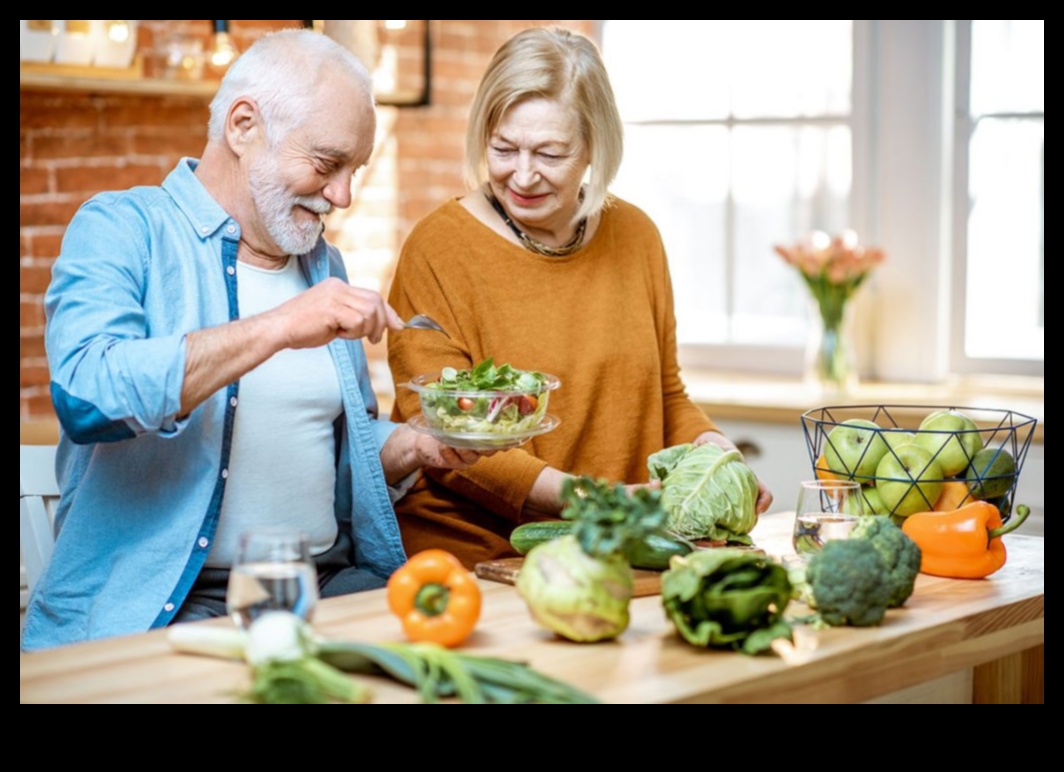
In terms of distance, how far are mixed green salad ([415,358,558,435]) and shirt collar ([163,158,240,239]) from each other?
43cm

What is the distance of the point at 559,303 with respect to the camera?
8.95 feet

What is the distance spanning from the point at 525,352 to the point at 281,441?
1.79ft

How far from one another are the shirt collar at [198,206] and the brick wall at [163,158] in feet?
4.98

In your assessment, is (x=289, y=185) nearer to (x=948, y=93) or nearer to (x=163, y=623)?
(x=163, y=623)

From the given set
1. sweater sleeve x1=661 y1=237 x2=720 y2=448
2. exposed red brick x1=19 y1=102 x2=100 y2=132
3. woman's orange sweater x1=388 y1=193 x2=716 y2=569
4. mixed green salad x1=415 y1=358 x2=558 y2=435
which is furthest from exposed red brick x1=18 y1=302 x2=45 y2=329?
mixed green salad x1=415 y1=358 x2=558 y2=435

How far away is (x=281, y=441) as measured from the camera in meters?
2.32

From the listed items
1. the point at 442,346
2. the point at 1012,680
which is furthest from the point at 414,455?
the point at 1012,680

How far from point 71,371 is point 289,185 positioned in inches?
19.5

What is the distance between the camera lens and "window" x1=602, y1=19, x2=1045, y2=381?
4285 mm

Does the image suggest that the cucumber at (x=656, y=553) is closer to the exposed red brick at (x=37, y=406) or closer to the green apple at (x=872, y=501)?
the green apple at (x=872, y=501)

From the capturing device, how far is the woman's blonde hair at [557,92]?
2.58 m

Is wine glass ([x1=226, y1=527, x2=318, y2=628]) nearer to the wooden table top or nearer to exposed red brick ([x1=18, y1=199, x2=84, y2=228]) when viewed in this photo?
the wooden table top

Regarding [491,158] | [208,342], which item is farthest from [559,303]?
[208,342]

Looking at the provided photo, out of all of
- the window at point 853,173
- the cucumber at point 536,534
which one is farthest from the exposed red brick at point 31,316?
the window at point 853,173
